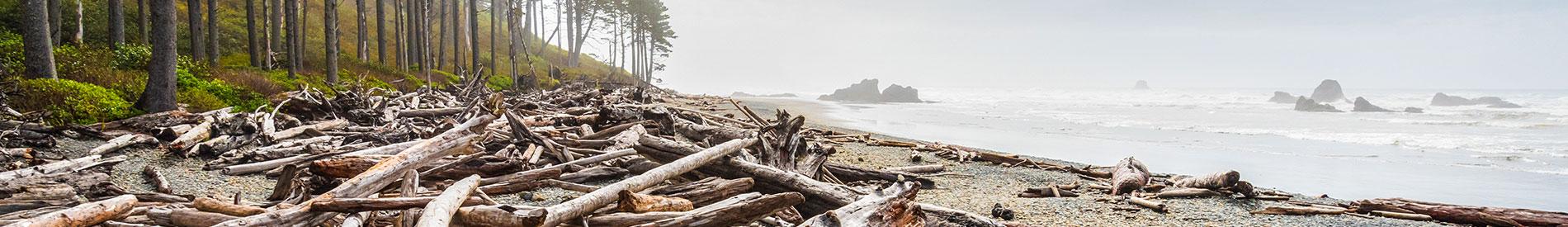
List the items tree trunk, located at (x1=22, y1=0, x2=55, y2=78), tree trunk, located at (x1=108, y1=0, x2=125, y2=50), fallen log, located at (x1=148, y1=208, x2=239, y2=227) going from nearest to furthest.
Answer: fallen log, located at (x1=148, y1=208, x2=239, y2=227) < tree trunk, located at (x1=22, y1=0, x2=55, y2=78) < tree trunk, located at (x1=108, y1=0, x2=125, y2=50)

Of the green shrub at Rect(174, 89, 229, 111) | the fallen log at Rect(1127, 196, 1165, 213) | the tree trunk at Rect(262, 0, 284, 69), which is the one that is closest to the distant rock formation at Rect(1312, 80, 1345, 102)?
the fallen log at Rect(1127, 196, 1165, 213)

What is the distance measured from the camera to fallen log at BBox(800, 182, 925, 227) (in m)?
3.71

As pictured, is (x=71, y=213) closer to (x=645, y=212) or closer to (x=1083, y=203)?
(x=645, y=212)

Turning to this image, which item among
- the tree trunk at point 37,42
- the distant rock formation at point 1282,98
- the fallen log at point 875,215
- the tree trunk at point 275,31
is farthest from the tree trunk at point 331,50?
the distant rock formation at point 1282,98

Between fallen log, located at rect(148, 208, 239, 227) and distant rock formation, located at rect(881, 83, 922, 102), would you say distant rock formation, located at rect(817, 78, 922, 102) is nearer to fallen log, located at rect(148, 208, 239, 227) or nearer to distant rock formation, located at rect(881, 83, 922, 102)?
distant rock formation, located at rect(881, 83, 922, 102)

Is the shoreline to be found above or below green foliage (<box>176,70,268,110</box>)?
below

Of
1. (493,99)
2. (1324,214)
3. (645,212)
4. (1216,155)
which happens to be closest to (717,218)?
(645,212)

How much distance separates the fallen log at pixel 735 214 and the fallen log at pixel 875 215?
363 millimetres

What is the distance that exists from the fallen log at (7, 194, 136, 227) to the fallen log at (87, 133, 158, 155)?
4492 mm

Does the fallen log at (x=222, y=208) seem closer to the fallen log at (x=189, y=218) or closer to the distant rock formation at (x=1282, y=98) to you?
the fallen log at (x=189, y=218)

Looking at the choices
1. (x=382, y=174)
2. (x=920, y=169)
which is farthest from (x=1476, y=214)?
(x=382, y=174)

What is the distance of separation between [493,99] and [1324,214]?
10330 millimetres

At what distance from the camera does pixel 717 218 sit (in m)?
4.02

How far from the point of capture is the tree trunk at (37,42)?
39.4 ft
